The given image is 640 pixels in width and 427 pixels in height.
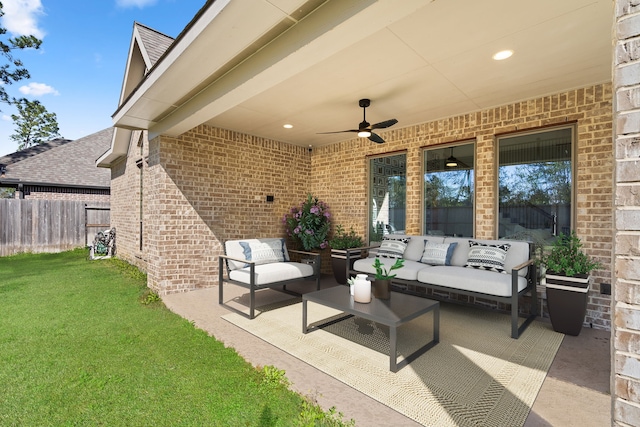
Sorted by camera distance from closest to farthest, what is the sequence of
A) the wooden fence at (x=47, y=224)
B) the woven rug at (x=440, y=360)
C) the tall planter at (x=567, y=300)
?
1. the woven rug at (x=440, y=360)
2. the tall planter at (x=567, y=300)
3. the wooden fence at (x=47, y=224)

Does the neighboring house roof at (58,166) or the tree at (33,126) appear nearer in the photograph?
the neighboring house roof at (58,166)

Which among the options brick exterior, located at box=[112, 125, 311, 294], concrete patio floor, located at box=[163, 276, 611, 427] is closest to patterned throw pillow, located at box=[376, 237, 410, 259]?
concrete patio floor, located at box=[163, 276, 611, 427]

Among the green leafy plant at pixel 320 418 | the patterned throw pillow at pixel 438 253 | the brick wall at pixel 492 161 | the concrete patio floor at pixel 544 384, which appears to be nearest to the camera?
the green leafy plant at pixel 320 418

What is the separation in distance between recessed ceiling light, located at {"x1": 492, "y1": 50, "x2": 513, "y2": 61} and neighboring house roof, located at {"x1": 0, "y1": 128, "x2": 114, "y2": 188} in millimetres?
14515

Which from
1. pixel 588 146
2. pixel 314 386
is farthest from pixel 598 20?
pixel 314 386

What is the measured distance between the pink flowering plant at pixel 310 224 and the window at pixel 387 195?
107cm

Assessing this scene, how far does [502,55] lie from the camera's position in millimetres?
3305

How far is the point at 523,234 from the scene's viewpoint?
475cm

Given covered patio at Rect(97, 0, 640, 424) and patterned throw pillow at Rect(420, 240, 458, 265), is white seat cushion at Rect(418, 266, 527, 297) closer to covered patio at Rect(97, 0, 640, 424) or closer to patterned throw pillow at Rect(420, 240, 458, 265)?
patterned throw pillow at Rect(420, 240, 458, 265)

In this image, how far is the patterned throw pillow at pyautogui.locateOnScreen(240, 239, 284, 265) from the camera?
5000 millimetres

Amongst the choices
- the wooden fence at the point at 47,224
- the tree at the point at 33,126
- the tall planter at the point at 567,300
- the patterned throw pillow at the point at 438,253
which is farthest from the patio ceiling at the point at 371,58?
the tree at the point at 33,126

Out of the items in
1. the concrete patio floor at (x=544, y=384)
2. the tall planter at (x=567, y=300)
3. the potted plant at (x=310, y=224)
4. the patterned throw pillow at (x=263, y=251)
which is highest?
the potted plant at (x=310, y=224)

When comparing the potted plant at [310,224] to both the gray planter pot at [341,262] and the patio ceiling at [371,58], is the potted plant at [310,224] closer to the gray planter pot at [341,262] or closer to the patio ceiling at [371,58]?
the gray planter pot at [341,262]

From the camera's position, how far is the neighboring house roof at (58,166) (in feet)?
37.3
